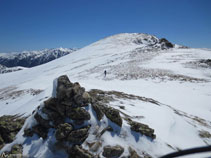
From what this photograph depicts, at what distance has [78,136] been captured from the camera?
4555 millimetres

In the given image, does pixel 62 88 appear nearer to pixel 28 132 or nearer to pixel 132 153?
pixel 28 132

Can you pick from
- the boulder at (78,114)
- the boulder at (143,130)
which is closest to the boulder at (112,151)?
the boulder at (143,130)

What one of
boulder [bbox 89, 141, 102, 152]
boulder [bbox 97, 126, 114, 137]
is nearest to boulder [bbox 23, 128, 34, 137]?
boulder [bbox 89, 141, 102, 152]

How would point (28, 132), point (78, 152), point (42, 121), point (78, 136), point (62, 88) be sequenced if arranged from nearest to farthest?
point (78, 152), point (78, 136), point (28, 132), point (42, 121), point (62, 88)

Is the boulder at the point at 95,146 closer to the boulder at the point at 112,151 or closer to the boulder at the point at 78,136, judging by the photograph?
the boulder at the point at 112,151

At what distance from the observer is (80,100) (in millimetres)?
5512

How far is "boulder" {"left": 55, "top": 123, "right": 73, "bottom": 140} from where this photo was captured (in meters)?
4.49

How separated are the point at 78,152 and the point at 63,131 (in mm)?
1028

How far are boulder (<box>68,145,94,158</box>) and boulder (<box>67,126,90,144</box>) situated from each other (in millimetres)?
240

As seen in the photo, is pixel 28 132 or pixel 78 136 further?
pixel 28 132

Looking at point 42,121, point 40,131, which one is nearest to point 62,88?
point 42,121

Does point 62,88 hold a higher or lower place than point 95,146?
higher

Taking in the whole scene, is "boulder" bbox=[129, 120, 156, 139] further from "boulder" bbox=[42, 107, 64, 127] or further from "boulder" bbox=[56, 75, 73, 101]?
"boulder" bbox=[56, 75, 73, 101]

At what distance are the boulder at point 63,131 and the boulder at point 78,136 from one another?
0.58 feet
